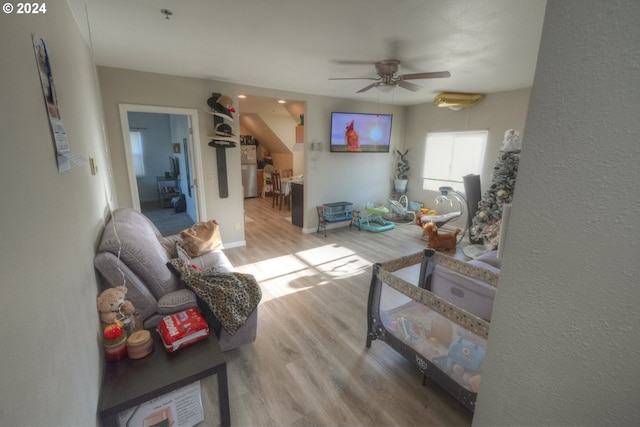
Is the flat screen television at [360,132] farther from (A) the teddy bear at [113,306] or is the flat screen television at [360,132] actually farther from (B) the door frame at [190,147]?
(A) the teddy bear at [113,306]

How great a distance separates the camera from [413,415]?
1636 mm

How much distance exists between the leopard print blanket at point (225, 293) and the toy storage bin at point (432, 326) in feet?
3.00

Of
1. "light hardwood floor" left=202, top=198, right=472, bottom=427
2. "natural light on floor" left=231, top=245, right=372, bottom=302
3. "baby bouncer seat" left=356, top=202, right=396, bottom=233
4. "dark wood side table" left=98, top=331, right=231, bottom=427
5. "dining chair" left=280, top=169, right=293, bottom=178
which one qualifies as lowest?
"light hardwood floor" left=202, top=198, right=472, bottom=427

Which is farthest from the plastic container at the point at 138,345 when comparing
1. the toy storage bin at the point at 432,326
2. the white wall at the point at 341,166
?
the white wall at the point at 341,166

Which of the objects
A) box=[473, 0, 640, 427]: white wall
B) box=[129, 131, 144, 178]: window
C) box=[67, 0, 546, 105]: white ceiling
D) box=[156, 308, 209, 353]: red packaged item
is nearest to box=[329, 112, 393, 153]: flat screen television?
box=[67, 0, 546, 105]: white ceiling

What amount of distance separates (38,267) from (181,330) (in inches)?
35.4

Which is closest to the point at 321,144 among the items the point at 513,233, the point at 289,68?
the point at 289,68

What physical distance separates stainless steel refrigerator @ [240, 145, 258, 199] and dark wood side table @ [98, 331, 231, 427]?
7019 mm

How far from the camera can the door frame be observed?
329 cm

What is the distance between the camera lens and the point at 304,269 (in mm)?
3588

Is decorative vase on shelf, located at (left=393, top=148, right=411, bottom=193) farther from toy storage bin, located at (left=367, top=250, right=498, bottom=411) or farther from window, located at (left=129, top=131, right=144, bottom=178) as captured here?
window, located at (left=129, top=131, right=144, bottom=178)

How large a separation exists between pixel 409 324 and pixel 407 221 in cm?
418

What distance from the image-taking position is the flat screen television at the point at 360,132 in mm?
4914

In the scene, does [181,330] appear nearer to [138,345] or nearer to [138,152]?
[138,345]
